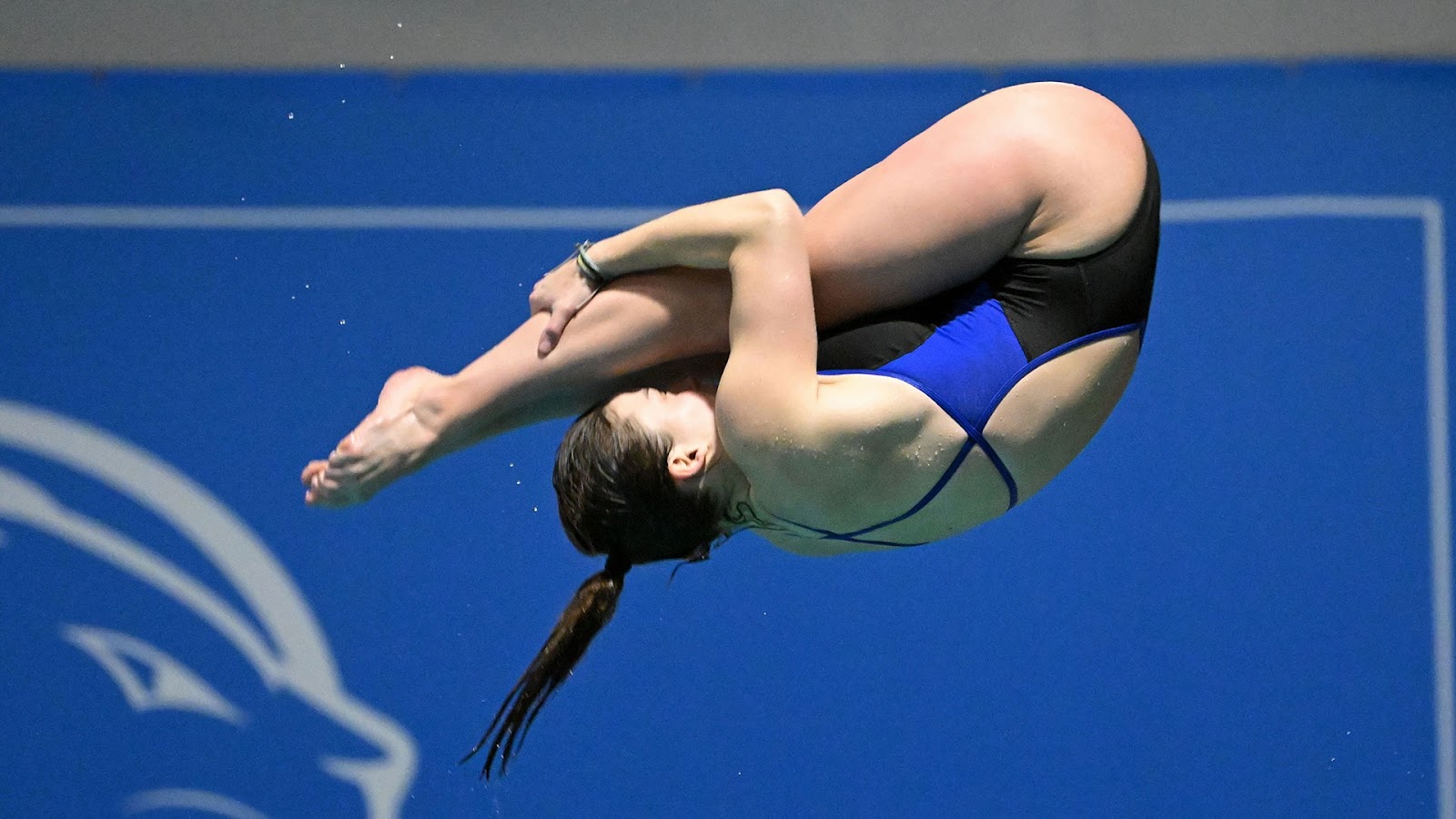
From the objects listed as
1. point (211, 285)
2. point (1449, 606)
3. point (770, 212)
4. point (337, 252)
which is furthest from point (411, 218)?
point (1449, 606)

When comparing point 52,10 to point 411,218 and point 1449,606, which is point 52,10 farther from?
point 1449,606

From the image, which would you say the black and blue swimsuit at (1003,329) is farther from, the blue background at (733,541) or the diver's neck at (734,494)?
the blue background at (733,541)

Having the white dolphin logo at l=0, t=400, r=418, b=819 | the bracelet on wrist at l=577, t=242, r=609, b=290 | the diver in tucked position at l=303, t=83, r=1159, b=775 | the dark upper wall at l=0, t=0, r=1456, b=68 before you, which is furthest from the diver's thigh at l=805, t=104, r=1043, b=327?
the white dolphin logo at l=0, t=400, r=418, b=819

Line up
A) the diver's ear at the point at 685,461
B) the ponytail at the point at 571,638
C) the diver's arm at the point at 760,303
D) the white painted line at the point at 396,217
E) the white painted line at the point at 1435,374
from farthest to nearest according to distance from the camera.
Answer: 1. the white painted line at the point at 396,217
2. the white painted line at the point at 1435,374
3. the ponytail at the point at 571,638
4. the diver's ear at the point at 685,461
5. the diver's arm at the point at 760,303

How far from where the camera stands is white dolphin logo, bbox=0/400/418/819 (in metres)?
3.42

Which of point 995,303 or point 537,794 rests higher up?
point 995,303

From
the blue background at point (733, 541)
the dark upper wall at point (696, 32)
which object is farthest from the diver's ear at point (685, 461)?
the dark upper wall at point (696, 32)

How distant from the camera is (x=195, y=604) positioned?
3.48 meters

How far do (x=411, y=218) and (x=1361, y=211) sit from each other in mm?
2187

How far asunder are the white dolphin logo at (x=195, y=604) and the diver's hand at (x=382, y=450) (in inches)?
63.2

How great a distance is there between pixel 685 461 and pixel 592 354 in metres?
0.19

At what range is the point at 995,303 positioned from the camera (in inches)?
70.4

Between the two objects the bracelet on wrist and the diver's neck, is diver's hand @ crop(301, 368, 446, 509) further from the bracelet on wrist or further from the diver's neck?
the diver's neck

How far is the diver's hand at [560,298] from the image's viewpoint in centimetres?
183
